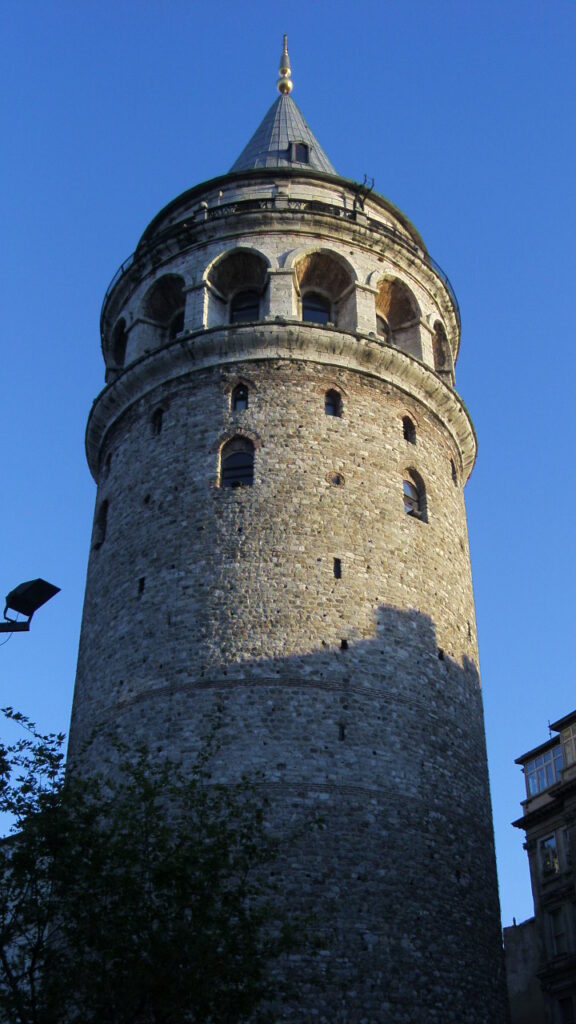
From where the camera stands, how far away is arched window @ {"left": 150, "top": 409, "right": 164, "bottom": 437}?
2731 centimetres

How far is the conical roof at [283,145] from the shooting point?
32812 millimetres

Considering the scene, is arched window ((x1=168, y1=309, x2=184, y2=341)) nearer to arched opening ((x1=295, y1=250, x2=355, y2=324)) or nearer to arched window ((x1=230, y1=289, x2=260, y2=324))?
arched window ((x1=230, y1=289, x2=260, y2=324))

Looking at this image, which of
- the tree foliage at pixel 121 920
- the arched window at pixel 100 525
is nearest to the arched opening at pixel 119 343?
the arched window at pixel 100 525

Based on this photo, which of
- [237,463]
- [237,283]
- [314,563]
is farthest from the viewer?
[237,283]

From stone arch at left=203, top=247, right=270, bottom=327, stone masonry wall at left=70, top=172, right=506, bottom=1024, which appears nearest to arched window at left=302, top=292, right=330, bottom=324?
stone masonry wall at left=70, top=172, right=506, bottom=1024

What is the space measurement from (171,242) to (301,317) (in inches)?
163

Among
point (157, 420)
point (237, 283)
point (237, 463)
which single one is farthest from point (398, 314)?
point (237, 463)

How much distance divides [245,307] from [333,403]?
4198mm

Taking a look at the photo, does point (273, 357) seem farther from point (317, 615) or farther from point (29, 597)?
point (29, 597)

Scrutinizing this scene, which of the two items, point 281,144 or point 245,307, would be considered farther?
point 281,144

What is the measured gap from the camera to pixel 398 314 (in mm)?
30688

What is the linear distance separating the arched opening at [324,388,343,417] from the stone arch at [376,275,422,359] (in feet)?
12.1

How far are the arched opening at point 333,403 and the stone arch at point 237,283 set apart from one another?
326 centimetres

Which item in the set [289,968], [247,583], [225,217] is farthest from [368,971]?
[225,217]
